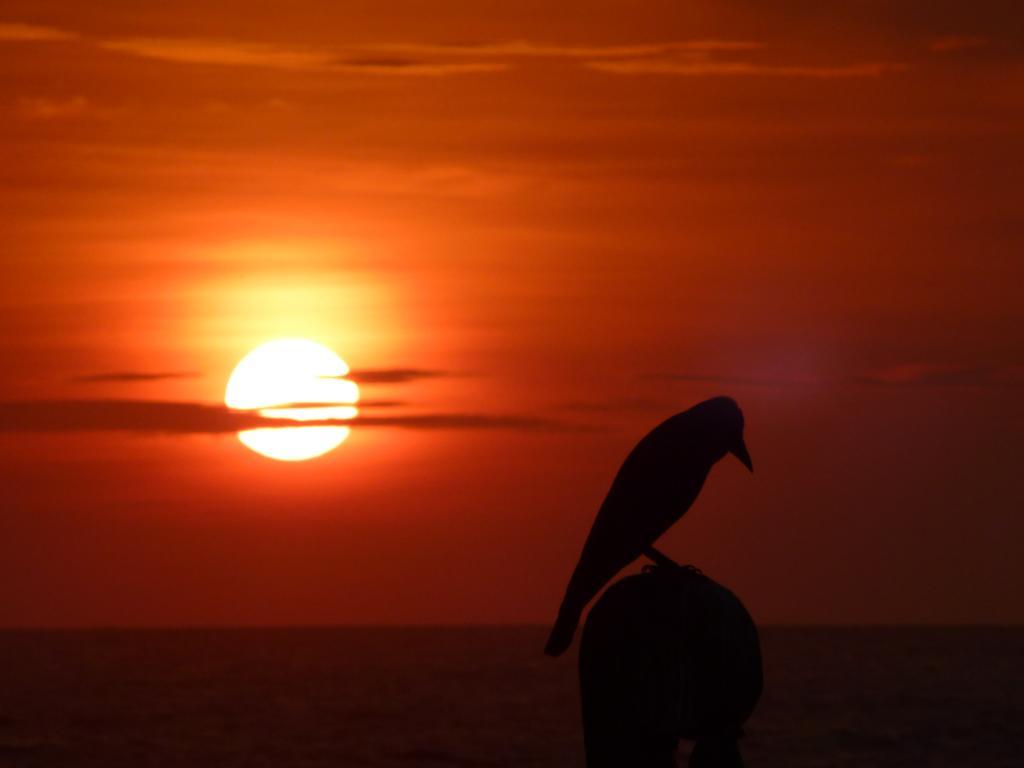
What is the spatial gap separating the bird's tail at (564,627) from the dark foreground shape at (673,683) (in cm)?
88

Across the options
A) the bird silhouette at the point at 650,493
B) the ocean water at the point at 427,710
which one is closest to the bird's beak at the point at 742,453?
the bird silhouette at the point at 650,493

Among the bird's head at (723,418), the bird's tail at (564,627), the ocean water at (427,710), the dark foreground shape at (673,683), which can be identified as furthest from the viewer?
the ocean water at (427,710)

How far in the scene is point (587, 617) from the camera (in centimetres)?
827

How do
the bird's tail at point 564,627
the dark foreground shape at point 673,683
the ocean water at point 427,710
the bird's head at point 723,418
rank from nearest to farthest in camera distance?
the dark foreground shape at point 673,683
the bird's tail at point 564,627
the bird's head at point 723,418
the ocean water at point 427,710

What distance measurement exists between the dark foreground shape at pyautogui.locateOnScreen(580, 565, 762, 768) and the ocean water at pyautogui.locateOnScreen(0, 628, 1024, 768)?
51465 millimetres

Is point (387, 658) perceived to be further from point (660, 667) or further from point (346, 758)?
point (660, 667)

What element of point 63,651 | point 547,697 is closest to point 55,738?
point 547,697

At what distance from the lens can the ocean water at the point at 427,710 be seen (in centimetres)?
7269

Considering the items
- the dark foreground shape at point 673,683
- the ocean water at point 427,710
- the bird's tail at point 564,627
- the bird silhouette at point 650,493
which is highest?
the ocean water at point 427,710

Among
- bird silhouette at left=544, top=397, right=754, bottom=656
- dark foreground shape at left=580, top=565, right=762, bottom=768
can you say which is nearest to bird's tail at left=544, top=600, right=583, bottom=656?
bird silhouette at left=544, top=397, right=754, bottom=656

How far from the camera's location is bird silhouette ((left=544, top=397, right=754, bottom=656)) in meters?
8.95

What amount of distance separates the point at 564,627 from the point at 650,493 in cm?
82

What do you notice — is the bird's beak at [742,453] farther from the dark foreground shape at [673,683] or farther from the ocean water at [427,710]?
the ocean water at [427,710]

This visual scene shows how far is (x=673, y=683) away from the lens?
7.87 metres
